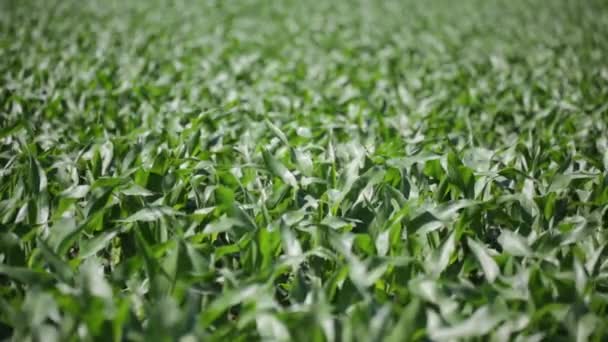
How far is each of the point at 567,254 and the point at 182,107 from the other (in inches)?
111

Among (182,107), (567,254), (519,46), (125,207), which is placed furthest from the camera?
(519,46)

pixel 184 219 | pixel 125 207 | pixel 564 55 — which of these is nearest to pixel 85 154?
pixel 125 207

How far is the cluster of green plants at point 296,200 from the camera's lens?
1440 mm

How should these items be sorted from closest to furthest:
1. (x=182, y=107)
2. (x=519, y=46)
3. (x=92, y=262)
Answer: (x=92, y=262) < (x=182, y=107) < (x=519, y=46)

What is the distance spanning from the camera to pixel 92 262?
1.58 metres

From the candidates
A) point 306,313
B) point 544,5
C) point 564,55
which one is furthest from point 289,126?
point 544,5

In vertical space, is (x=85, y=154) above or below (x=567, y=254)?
above

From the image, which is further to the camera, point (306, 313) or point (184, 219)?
point (184, 219)

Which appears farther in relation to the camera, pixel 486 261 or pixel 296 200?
pixel 296 200

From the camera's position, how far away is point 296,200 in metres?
2.19

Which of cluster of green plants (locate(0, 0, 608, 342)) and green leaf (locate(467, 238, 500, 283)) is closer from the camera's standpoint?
cluster of green plants (locate(0, 0, 608, 342))

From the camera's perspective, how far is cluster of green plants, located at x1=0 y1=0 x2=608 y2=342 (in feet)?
4.73

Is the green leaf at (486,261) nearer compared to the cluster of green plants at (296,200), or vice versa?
the cluster of green plants at (296,200)

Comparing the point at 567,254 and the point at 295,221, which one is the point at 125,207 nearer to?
the point at 295,221
